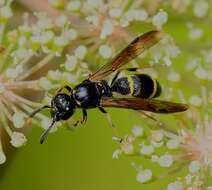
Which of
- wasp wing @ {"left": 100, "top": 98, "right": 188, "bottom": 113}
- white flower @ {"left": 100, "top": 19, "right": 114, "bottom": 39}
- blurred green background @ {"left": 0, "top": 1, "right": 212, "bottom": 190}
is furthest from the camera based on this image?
blurred green background @ {"left": 0, "top": 1, "right": 212, "bottom": 190}

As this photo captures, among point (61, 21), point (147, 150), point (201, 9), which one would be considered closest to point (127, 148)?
→ point (147, 150)

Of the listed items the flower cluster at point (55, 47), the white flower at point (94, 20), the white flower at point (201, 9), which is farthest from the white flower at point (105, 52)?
the white flower at point (201, 9)

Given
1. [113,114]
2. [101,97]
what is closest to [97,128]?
[113,114]

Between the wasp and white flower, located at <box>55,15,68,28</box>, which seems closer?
the wasp

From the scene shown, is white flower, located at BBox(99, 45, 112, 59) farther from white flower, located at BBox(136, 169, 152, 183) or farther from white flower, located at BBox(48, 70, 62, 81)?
white flower, located at BBox(136, 169, 152, 183)

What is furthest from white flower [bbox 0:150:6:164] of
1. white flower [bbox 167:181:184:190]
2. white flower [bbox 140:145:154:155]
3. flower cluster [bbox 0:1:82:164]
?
white flower [bbox 167:181:184:190]

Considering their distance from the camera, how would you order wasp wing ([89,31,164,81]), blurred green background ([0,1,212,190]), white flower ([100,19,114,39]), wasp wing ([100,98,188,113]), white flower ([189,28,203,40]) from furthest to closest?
blurred green background ([0,1,212,190]), white flower ([189,28,203,40]), white flower ([100,19,114,39]), wasp wing ([89,31,164,81]), wasp wing ([100,98,188,113])

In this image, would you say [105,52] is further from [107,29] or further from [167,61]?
[167,61]

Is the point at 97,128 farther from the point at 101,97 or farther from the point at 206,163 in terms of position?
the point at 206,163
